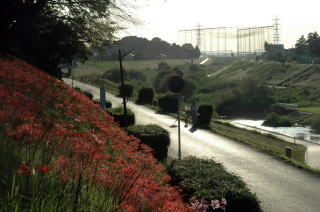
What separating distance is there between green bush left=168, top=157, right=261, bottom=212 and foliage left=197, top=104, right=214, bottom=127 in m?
18.3

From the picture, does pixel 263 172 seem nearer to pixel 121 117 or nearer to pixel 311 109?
pixel 121 117

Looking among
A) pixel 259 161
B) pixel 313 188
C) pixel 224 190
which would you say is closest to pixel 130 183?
pixel 224 190

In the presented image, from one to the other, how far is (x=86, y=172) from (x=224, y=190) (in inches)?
113

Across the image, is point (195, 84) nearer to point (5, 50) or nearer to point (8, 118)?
point (5, 50)

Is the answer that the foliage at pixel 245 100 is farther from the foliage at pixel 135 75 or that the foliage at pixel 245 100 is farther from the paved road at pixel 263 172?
the paved road at pixel 263 172

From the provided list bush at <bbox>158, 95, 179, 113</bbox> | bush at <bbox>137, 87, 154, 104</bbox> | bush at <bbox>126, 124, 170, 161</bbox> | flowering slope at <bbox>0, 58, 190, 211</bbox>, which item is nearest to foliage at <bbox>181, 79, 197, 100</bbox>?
bush at <bbox>137, 87, 154, 104</bbox>

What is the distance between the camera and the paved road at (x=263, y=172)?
11156 mm

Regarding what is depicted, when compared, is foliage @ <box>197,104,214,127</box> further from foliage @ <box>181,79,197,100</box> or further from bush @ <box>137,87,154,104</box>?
foliage @ <box>181,79,197,100</box>

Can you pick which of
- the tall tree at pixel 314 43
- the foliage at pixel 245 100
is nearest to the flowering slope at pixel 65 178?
the foliage at pixel 245 100

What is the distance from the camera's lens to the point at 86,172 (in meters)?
5.87

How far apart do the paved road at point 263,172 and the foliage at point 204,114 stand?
2.87 meters

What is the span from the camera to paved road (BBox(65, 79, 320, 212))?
1116 cm

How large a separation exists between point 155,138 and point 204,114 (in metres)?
13.5

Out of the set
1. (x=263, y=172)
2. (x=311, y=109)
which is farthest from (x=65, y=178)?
(x=311, y=109)
